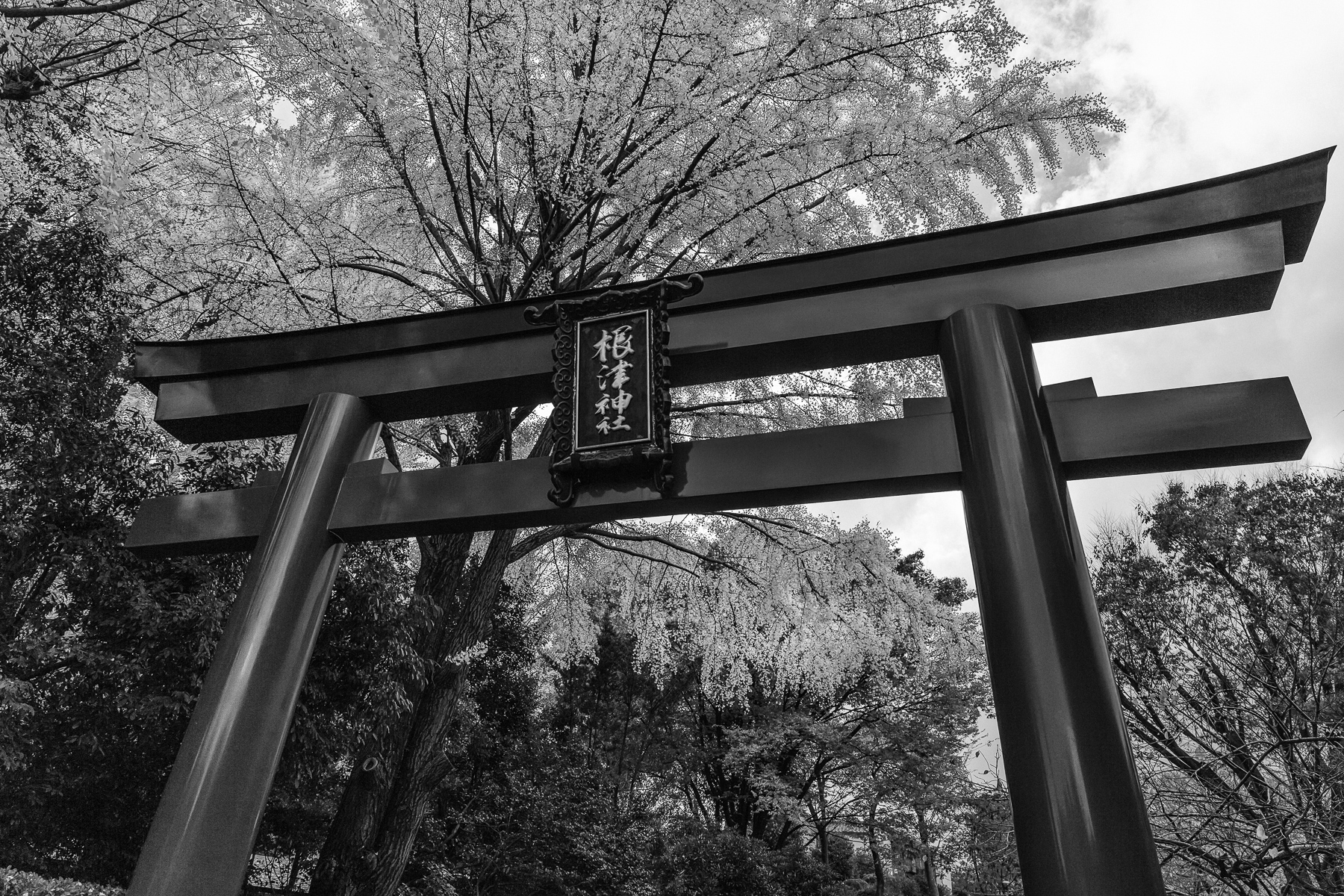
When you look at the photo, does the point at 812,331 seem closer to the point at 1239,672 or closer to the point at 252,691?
the point at 252,691

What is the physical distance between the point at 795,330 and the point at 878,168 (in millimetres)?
3150

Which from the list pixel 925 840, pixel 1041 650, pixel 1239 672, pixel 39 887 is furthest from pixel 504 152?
pixel 925 840

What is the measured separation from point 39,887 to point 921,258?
613 centimetres

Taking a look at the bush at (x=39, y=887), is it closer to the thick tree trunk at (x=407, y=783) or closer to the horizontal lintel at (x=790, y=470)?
the thick tree trunk at (x=407, y=783)

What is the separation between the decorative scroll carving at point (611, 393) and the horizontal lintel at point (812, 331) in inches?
5.5

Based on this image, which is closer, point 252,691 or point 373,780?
point 252,691

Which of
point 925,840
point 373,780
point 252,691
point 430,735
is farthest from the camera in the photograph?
point 925,840

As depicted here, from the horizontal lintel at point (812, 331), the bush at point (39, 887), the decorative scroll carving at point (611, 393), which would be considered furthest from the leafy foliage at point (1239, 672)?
the bush at point (39, 887)

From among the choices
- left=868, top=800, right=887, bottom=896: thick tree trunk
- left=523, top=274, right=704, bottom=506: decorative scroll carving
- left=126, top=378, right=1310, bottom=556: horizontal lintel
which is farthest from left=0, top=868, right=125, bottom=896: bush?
left=868, top=800, right=887, bottom=896: thick tree trunk

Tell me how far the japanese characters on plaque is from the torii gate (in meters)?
0.18

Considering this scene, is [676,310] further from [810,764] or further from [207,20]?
[810,764]

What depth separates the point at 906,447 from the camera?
8.76ft

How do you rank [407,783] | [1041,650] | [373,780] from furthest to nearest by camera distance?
[407,783], [373,780], [1041,650]

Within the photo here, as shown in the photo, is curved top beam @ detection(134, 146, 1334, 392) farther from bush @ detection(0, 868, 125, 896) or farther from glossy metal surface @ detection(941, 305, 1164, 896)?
bush @ detection(0, 868, 125, 896)
